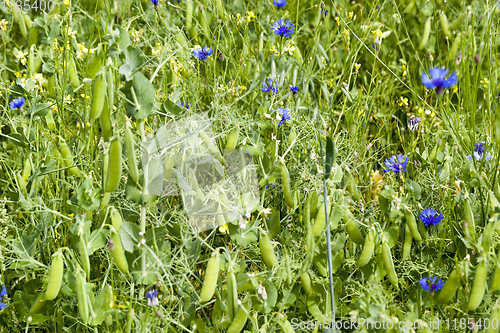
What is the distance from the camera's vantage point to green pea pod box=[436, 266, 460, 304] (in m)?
1.07

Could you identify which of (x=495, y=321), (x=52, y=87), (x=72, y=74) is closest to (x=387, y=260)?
(x=495, y=321)

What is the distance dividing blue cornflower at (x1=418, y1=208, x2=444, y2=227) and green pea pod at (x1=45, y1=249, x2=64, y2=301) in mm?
1013

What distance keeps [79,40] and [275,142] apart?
131 cm

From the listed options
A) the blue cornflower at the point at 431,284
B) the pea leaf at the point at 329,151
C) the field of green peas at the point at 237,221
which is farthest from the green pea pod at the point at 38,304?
the blue cornflower at the point at 431,284

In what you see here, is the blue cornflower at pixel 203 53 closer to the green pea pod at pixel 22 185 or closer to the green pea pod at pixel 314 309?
the green pea pod at pixel 22 185

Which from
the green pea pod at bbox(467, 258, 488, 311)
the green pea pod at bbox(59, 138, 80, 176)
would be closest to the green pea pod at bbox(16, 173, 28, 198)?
the green pea pod at bbox(59, 138, 80, 176)

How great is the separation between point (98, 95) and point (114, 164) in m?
0.16

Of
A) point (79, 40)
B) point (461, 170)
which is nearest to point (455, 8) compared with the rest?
Answer: point (461, 170)

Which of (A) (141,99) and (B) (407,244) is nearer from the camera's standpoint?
(A) (141,99)

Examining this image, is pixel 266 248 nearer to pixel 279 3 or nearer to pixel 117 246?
pixel 117 246

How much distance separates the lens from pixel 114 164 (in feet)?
3.28

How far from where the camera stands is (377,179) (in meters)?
1.61

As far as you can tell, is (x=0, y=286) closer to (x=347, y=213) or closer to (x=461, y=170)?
(x=347, y=213)

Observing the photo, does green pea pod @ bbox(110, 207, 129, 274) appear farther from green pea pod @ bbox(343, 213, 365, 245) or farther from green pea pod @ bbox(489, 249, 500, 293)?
green pea pod @ bbox(489, 249, 500, 293)
